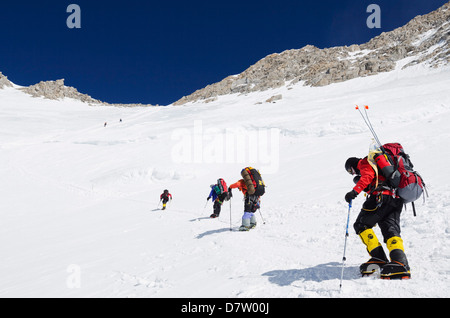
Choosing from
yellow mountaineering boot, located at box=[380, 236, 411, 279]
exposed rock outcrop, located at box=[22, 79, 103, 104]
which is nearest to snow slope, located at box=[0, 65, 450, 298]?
yellow mountaineering boot, located at box=[380, 236, 411, 279]

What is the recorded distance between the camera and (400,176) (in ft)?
13.0

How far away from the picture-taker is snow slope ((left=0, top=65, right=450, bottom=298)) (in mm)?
4418

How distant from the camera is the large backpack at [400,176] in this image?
391cm

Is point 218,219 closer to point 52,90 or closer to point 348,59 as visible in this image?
point 348,59

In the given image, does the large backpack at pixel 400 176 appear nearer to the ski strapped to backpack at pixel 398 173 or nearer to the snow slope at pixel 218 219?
the ski strapped to backpack at pixel 398 173

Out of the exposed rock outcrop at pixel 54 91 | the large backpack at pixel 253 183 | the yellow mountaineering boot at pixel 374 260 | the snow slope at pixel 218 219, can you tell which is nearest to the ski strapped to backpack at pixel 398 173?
the yellow mountaineering boot at pixel 374 260

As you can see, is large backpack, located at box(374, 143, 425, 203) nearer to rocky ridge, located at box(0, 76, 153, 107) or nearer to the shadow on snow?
the shadow on snow

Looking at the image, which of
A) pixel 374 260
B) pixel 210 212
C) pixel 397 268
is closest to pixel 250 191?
pixel 374 260
